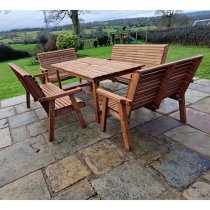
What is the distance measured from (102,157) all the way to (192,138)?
119 centimetres

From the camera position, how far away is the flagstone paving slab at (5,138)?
2863 mm

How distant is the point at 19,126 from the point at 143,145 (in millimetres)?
2065

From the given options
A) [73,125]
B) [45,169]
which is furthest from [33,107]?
[45,169]

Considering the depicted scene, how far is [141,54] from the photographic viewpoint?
4.41m

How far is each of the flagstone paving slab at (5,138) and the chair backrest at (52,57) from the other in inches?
85.6

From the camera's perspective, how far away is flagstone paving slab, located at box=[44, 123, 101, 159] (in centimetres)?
258

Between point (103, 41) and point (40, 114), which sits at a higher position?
point (40, 114)

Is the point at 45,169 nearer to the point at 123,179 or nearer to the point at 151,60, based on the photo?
the point at 123,179

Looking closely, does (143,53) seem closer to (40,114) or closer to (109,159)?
(40,114)

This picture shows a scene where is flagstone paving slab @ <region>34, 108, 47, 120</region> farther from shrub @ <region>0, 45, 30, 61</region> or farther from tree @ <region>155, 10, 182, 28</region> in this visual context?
tree @ <region>155, 10, 182, 28</region>

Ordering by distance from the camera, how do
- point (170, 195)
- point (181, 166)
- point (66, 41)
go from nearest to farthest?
point (170, 195), point (181, 166), point (66, 41)

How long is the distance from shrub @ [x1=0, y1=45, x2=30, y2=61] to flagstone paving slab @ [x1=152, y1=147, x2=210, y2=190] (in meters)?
15.0

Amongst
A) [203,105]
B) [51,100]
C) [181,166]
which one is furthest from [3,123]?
[203,105]
